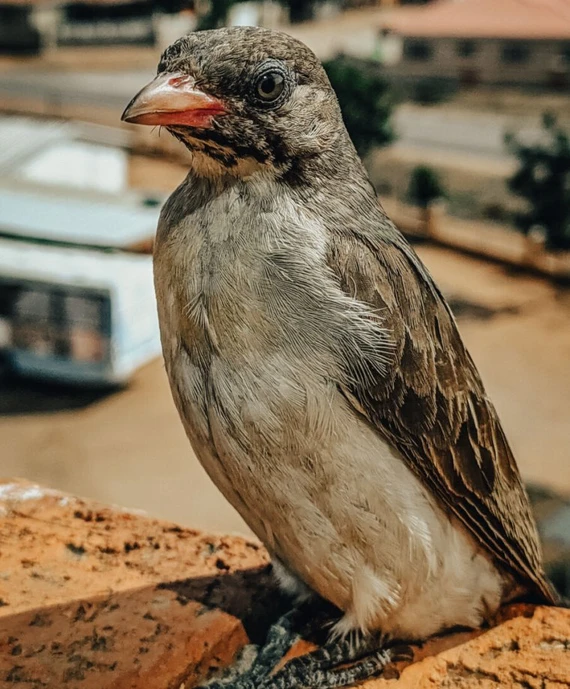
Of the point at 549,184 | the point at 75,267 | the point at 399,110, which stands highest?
the point at 399,110

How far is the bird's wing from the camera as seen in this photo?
9.80 ft

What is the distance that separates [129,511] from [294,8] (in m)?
35.7

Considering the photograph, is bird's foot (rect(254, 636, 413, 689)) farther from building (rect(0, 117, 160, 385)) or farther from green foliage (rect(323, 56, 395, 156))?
green foliage (rect(323, 56, 395, 156))

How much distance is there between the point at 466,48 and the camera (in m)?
34.8

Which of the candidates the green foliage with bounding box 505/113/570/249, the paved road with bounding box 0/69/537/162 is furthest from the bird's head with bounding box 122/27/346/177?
the paved road with bounding box 0/69/537/162

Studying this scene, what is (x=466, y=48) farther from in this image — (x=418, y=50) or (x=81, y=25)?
(x=81, y=25)

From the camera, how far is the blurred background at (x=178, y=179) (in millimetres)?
13984

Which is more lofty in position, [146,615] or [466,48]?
[466,48]

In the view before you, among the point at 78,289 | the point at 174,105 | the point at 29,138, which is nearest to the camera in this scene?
the point at 174,105

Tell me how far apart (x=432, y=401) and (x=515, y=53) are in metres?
34.1

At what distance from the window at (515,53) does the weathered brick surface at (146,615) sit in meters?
33.6

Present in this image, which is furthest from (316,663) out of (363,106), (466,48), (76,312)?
(466,48)

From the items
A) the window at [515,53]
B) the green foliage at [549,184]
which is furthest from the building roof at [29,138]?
the window at [515,53]

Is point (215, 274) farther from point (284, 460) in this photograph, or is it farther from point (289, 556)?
point (289, 556)
